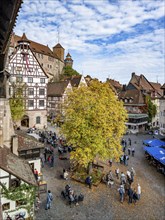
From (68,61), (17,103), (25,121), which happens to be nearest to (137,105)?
(25,121)

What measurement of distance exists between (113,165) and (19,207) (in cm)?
1347

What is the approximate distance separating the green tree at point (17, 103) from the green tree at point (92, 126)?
13421 millimetres

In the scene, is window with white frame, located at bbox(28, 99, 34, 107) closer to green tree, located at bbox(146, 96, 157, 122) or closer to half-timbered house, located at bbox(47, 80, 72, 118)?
half-timbered house, located at bbox(47, 80, 72, 118)

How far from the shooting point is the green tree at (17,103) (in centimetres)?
3172

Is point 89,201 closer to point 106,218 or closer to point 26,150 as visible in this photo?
point 106,218

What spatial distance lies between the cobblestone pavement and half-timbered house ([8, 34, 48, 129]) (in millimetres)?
19240

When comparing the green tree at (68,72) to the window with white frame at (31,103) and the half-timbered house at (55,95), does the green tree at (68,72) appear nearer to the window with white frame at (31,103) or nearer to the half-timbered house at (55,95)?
the half-timbered house at (55,95)

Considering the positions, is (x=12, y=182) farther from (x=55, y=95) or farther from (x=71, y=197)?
(x=55, y=95)

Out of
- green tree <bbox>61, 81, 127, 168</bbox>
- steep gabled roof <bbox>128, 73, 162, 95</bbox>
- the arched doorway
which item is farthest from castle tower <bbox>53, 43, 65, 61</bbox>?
green tree <bbox>61, 81, 127, 168</bbox>

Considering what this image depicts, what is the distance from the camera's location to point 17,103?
32.8 m

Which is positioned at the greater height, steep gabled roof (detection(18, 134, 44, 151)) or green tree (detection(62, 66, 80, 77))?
green tree (detection(62, 66, 80, 77))

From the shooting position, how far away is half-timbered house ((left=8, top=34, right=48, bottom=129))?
121 ft

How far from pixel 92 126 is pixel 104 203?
6.50 m

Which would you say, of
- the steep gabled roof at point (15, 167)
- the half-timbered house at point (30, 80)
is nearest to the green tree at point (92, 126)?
the steep gabled roof at point (15, 167)
